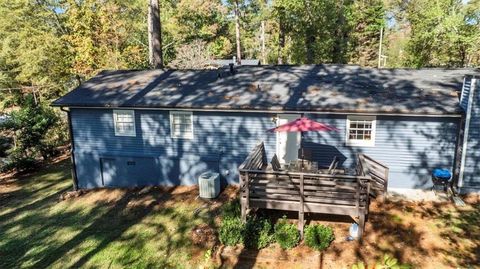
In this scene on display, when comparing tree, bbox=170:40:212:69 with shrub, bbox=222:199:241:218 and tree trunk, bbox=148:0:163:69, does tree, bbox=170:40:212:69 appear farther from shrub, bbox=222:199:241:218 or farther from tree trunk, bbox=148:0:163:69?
shrub, bbox=222:199:241:218

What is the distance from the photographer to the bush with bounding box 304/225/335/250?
8.27 meters

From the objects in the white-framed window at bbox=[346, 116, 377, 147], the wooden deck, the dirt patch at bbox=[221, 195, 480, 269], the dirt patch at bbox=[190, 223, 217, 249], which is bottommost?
the dirt patch at bbox=[190, 223, 217, 249]

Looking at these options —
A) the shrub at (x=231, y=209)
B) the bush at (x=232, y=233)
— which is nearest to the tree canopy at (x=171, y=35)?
the shrub at (x=231, y=209)

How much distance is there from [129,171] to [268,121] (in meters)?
6.24

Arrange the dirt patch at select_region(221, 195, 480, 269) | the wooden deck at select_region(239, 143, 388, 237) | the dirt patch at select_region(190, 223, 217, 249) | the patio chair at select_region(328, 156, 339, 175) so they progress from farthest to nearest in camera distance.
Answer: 1. the patio chair at select_region(328, 156, 339, 175)
2. the dirt patch at select_region(190, 223, 217, 249)
3. the wooden deck at select_region(239, 143, 388, 237)
4. the dirt patch at select_region(221, 195, 480, 269)

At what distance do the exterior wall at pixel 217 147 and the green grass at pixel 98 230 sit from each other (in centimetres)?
107

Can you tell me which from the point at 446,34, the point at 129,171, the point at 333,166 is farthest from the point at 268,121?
the point at 446,34

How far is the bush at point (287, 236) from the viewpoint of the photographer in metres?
8.42

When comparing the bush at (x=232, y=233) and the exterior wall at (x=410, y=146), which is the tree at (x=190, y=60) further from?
the bush at (x=232, y=233)

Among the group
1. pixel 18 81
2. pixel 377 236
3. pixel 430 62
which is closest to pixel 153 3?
pixel 377 236

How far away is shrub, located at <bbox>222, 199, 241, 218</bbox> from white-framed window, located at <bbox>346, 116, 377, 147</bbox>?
180 inches

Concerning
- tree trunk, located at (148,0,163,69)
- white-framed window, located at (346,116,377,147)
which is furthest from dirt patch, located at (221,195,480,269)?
tree trunk, located at (148,0,163,69)

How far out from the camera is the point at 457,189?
35.3 feet

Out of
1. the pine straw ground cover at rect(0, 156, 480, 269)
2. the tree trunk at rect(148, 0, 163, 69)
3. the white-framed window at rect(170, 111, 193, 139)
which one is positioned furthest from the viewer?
the tree trunk at rect(148, 0, 163, 69)
